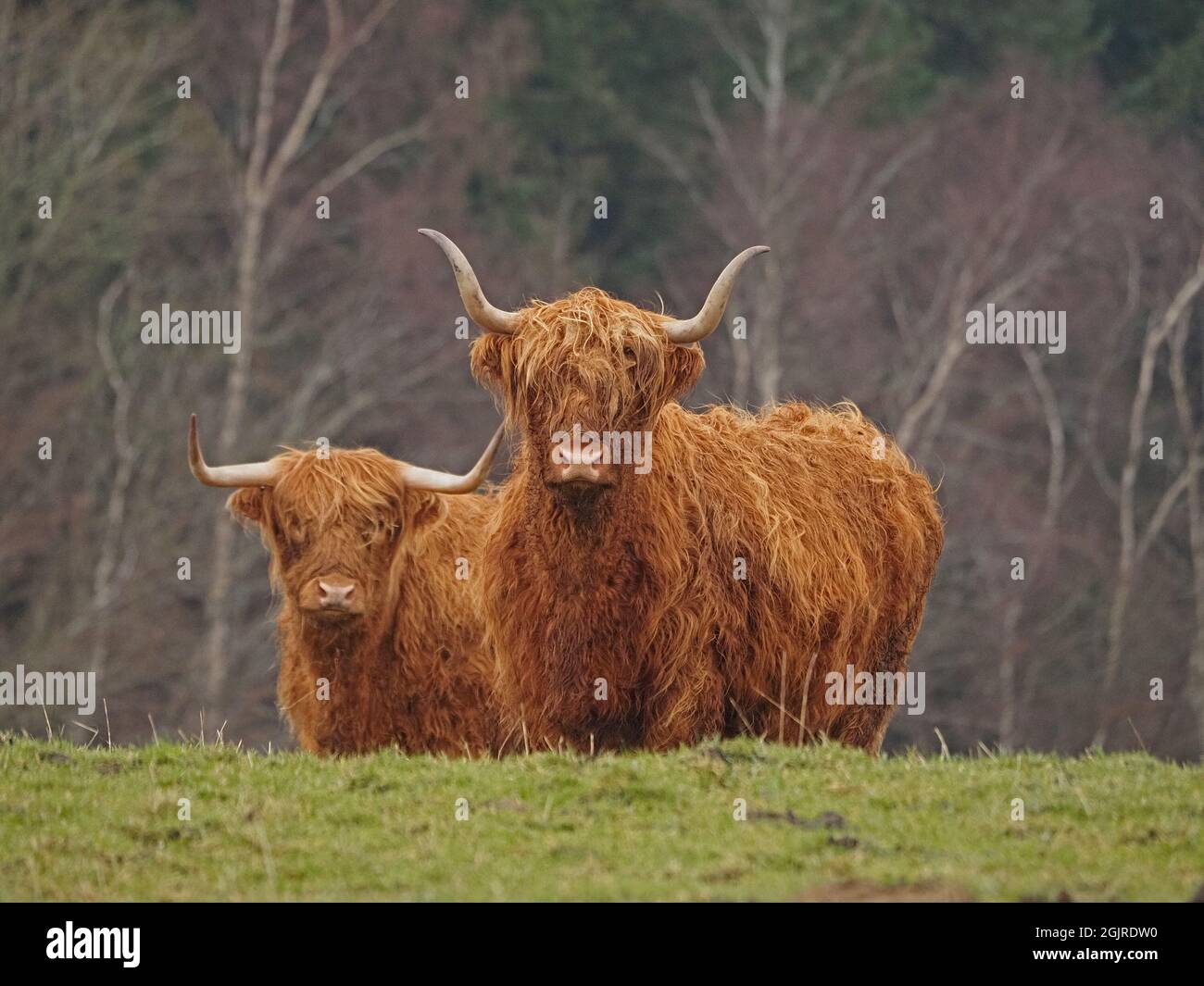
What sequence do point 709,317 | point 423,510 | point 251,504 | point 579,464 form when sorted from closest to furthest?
point 579,464
point 709,317
point 251,504
point 423,510

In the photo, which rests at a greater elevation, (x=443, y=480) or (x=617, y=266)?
(x=617, y=266)

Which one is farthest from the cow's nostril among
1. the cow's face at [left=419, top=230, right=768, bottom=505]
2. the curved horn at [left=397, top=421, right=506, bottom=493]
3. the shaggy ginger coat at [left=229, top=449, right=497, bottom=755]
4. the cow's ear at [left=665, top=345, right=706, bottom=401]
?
the cow's ear at [left=665, top=345, right=706, bottom=401]

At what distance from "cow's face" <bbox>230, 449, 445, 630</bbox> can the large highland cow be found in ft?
4.53

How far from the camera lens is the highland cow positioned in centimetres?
1198

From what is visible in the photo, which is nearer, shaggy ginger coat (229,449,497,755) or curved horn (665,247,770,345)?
curved horn (665,247,770,345)

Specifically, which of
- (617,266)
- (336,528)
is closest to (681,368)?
(336,528)

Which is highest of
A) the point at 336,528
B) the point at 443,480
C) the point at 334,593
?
the point at 443,480

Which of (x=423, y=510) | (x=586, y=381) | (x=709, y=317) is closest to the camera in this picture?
(x=586, y=381)

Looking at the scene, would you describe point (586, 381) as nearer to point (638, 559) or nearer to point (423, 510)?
point (638, 559)

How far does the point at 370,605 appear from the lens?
12039 mm

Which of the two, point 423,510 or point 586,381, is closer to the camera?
point 586,381

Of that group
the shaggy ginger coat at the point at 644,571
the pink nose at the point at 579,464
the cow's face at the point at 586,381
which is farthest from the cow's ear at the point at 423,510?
the pink nose at the point at 579,464

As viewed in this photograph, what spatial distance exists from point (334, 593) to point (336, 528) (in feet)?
1.67

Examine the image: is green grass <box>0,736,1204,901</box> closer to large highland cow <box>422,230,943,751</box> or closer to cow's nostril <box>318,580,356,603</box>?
large highland cow <box>422,230,943,751</box>
